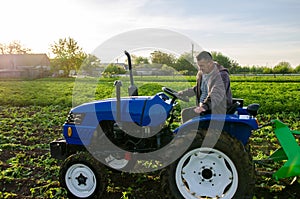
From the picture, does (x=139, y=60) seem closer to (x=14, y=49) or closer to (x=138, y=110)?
(x=138, y=110)

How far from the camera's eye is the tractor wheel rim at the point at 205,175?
383 centimetres

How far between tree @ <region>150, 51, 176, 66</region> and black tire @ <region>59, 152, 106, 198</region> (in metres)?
1.48

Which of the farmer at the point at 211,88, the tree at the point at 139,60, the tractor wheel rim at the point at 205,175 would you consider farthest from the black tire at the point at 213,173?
the tree at the point at 139,60

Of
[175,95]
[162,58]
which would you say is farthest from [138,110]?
[162,58]

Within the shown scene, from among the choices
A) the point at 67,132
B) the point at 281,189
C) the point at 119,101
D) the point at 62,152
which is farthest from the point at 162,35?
the point at 281,189

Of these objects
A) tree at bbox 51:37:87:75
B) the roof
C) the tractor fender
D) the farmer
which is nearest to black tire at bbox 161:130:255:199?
the tractor fender

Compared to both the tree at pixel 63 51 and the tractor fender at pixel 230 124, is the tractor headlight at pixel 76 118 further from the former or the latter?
the tree at pixel 63 51

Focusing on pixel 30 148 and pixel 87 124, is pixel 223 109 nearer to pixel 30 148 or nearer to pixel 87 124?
pixel 87 124

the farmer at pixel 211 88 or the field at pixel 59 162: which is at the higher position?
the farmer at pixel 211 88

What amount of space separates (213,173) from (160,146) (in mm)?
772

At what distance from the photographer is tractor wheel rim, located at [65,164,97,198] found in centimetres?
436

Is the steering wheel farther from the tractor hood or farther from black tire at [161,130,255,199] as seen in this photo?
black tire at [161,130,255,199]

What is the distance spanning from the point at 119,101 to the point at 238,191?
1740mm

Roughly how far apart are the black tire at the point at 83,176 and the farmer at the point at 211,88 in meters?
1.31
